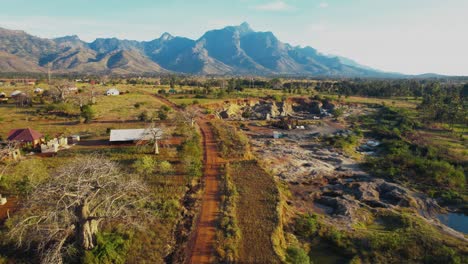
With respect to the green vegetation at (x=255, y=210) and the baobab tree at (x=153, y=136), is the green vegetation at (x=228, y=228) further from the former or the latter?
the baobab tree at (x=153, y=136)

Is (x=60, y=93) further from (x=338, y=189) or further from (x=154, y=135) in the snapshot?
(x=338, y=189)

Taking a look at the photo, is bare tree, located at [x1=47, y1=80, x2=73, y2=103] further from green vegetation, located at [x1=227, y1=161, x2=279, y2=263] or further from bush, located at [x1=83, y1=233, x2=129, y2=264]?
bush, located at [x1=83, y1=233, x2=129, y2=264]

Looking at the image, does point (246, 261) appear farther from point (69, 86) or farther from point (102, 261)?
point (69, 86)

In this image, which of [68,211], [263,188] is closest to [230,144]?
Result: [263,188]

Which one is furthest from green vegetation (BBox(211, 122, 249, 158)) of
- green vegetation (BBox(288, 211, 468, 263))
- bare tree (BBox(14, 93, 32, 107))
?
bare tree (BBox(14, 93, 32, 107))

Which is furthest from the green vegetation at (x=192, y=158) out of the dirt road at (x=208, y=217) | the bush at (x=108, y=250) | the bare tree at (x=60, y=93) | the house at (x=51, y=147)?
the bare tree at (x=60, y=93)

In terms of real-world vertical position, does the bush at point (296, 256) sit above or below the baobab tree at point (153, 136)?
below

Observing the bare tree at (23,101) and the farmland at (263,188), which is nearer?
the farmland at (263,188)
